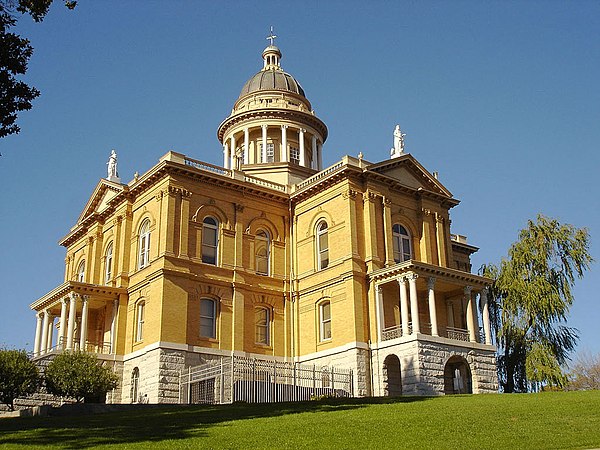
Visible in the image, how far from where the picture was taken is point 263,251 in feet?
142

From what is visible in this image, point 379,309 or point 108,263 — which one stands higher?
point 108,263

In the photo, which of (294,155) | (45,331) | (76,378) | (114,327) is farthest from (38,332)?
(294,155)

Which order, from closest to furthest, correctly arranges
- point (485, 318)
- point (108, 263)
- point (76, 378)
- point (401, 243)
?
point (76, 378), point (485, 318), point (401, 243), point (108, 263)

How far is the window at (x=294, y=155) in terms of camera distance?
173ft

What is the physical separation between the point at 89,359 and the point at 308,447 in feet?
62.0

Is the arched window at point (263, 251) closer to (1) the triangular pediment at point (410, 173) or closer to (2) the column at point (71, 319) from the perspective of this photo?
(1) the triangular pediment at point (410, 173)

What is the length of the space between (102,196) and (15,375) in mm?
17978

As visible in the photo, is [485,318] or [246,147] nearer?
[485,318]

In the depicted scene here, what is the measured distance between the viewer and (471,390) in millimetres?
39656

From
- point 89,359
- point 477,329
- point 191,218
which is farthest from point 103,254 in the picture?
point 477,329

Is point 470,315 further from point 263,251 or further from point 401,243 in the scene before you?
point 263,251

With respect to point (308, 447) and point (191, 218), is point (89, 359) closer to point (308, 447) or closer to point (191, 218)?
point (191, 218)

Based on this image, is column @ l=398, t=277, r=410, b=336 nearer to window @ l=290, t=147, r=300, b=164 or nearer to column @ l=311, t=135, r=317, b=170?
column @ l=311, t=135, r=317, b=170

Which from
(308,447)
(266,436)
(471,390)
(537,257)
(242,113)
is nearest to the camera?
(308,447)
